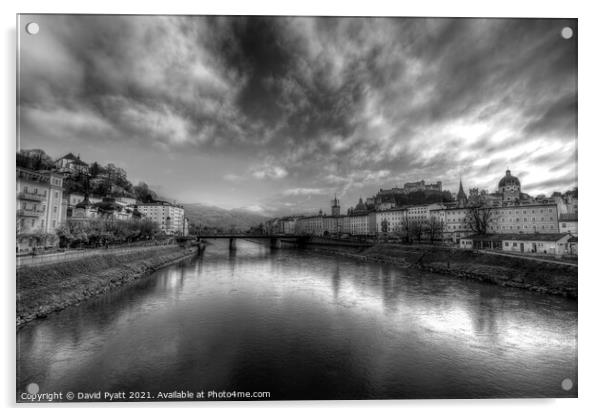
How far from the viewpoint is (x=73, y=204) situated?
19156mm

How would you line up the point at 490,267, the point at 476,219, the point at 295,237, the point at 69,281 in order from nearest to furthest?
the point at 69,281, the point at 490,267, the point at 476,219, the point at 295,237

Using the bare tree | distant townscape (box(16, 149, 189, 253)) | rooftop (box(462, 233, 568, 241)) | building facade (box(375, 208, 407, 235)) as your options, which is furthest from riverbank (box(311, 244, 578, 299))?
distant townscape (box(16, 149, 189, 253))

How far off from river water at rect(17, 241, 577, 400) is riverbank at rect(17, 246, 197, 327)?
57 centimetres

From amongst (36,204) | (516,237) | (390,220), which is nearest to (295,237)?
(390,220)

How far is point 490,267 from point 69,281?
2277cm

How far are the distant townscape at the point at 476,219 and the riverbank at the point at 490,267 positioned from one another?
93cm

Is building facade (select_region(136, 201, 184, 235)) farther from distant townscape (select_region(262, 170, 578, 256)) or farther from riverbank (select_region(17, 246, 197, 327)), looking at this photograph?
distant townscape (select_region(262, 170, 578, 256))

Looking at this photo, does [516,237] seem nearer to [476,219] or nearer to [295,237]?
[476,219]

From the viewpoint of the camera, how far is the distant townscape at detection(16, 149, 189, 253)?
741 centimetres

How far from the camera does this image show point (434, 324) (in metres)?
9.02

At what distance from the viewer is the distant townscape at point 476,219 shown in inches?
359

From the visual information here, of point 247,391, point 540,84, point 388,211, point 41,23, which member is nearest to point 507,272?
point 540,84

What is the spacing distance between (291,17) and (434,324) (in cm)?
975

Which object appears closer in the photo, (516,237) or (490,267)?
(516,237)
